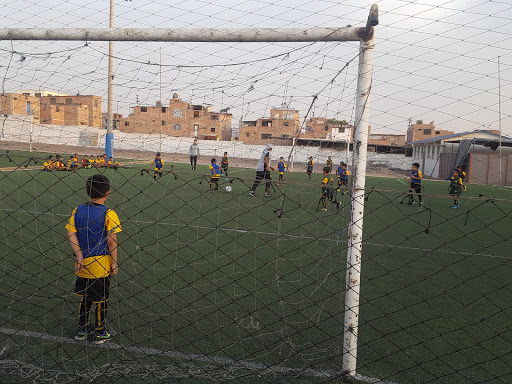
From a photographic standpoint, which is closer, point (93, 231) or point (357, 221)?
point (357, 221)

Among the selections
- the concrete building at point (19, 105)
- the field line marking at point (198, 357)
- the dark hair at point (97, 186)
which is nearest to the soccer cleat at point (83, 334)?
the field line marking at point (198, 357)

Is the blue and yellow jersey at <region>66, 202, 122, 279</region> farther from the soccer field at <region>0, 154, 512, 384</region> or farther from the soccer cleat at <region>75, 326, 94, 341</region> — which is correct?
the soccer cleat at <region>75, 326, 94, 341</region>

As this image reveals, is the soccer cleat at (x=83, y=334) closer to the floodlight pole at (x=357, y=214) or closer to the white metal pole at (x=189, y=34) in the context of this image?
the floodlight pole at (x=357, y=214)

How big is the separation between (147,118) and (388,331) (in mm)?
3229

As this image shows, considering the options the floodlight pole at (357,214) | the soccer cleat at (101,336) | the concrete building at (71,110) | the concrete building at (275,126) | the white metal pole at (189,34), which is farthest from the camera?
the concrete building at (71,110)

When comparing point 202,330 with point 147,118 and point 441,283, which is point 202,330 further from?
point 441,283

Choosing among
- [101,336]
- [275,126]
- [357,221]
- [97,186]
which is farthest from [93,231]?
[357,221]

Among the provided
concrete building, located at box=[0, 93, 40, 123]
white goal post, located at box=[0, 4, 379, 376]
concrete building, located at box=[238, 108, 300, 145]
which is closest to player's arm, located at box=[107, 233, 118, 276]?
concrete building, located at box=[238, 108, 300, 145]

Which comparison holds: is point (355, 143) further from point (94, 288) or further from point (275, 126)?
point (94, 288)

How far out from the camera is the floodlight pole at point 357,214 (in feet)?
10.6

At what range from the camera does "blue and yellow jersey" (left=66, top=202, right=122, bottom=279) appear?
3.50 m

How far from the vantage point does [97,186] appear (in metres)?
3.54

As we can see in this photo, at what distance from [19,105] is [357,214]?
13.3 feet

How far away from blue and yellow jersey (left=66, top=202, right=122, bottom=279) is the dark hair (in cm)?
9
